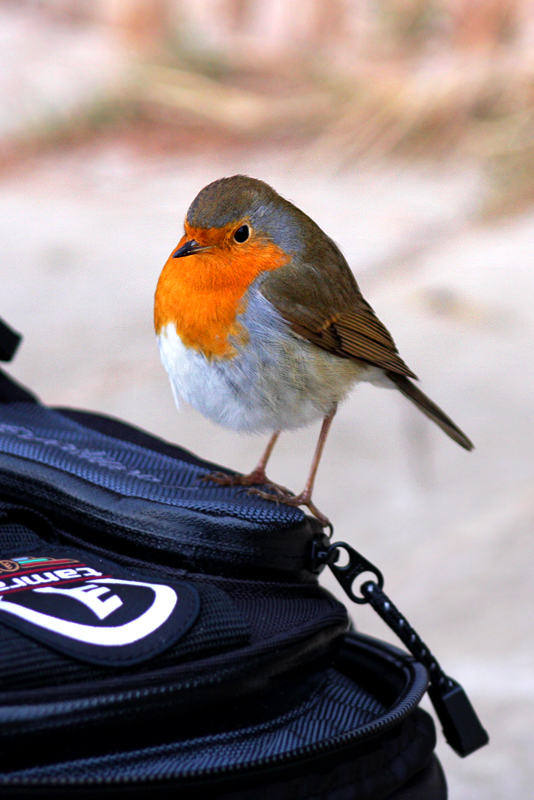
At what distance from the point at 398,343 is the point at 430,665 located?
1.94 metres

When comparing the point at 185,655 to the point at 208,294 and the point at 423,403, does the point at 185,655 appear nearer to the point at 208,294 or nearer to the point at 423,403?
the point at 208,294

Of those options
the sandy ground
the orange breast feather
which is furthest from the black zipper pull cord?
the sandy ground

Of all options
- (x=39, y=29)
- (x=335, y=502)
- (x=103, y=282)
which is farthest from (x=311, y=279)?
(x=39, y=29)

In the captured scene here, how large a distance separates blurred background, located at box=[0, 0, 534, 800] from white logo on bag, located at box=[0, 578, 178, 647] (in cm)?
158

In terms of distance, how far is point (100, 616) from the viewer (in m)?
0.75

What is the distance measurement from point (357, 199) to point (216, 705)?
8.32ft

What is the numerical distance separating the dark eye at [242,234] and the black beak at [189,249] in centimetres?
5

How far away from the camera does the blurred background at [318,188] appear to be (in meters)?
2.58

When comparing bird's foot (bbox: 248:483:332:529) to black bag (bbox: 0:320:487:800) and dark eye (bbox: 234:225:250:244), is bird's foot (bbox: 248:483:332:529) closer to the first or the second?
black bag (bbox: 0:320:487:800)

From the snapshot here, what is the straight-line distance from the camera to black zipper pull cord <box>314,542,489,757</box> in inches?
35.4

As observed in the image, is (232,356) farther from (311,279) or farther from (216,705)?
(216,705)

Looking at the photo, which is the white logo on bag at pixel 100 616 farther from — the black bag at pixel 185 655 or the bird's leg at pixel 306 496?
the bird's leg at pixel 306 496

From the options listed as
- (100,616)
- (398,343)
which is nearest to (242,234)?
(100,616)

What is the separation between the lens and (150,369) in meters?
2.84
